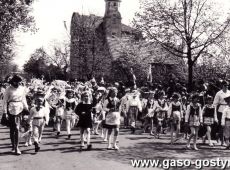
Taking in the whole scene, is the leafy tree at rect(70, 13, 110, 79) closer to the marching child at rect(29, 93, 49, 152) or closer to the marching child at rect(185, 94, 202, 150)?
the marching child at rect(185, 94, 202, 150)

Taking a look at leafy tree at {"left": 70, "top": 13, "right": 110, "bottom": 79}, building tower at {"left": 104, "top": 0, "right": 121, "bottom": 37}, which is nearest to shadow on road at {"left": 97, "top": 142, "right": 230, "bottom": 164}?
leafy tree at {"left": 70, "top": 13, "right": 110, "bottom": 79}

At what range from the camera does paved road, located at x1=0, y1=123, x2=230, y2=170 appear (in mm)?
9320

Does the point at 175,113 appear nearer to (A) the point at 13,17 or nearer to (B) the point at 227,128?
(B) the point at 227,128

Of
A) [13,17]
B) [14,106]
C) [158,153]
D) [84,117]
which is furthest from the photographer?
[13,17]

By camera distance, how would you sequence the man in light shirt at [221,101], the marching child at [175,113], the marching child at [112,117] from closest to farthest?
the marching child at [112,117] < the man in light shirt at [221,101] < the marching child at [175,113]

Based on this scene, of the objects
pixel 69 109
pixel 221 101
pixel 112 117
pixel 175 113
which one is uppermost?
pixel 221 101

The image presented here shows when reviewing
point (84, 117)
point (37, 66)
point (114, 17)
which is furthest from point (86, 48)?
point (37, 66)

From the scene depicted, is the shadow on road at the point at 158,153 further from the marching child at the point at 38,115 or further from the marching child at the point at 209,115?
the marching child at the point at 38,115

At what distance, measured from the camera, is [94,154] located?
10.8 m

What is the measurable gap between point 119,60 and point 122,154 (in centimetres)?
4332

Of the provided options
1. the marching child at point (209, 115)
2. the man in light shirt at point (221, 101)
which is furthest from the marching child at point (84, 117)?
the man in light shirt at point (221, 101)

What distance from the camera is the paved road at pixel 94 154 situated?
9.32m

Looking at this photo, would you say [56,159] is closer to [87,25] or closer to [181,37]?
[181,37]

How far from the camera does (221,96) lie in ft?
43.3
